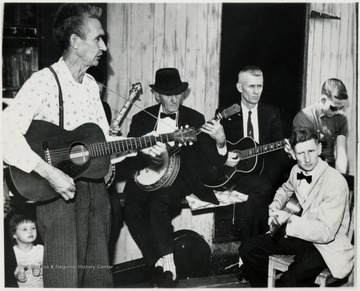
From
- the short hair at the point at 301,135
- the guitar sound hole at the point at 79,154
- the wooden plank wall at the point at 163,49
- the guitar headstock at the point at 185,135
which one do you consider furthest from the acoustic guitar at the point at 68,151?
the short hair at the point at 301,135

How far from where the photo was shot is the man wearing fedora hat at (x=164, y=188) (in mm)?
2740

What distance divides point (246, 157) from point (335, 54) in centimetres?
91

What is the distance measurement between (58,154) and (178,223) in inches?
38.6

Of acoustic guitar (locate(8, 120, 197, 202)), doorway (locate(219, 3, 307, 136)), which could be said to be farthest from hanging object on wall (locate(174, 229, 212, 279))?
doorway (locate(219, 3, 307, 136))

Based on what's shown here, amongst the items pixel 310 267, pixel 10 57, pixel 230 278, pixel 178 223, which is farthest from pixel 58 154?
pixel 310 267

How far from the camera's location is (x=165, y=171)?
8.96ft

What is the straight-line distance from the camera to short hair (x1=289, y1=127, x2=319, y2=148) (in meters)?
2.73

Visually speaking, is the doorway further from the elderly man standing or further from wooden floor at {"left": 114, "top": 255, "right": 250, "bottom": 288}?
wooden floor at {"left": 114, "top": 255, "right": 250, "bottom": 288}

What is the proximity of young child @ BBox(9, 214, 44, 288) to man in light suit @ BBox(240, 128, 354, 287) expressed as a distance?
1395 mm

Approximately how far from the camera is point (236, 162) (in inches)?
110

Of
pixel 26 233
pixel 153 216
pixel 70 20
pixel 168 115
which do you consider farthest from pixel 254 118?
pixel 26 233

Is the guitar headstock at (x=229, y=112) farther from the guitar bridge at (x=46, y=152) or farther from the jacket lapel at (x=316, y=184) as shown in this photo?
the guitar bridge at (x=46, y=152)

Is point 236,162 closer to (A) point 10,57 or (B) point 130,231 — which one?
(B) point 130,231

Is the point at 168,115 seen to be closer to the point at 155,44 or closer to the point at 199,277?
the point at 155,44
